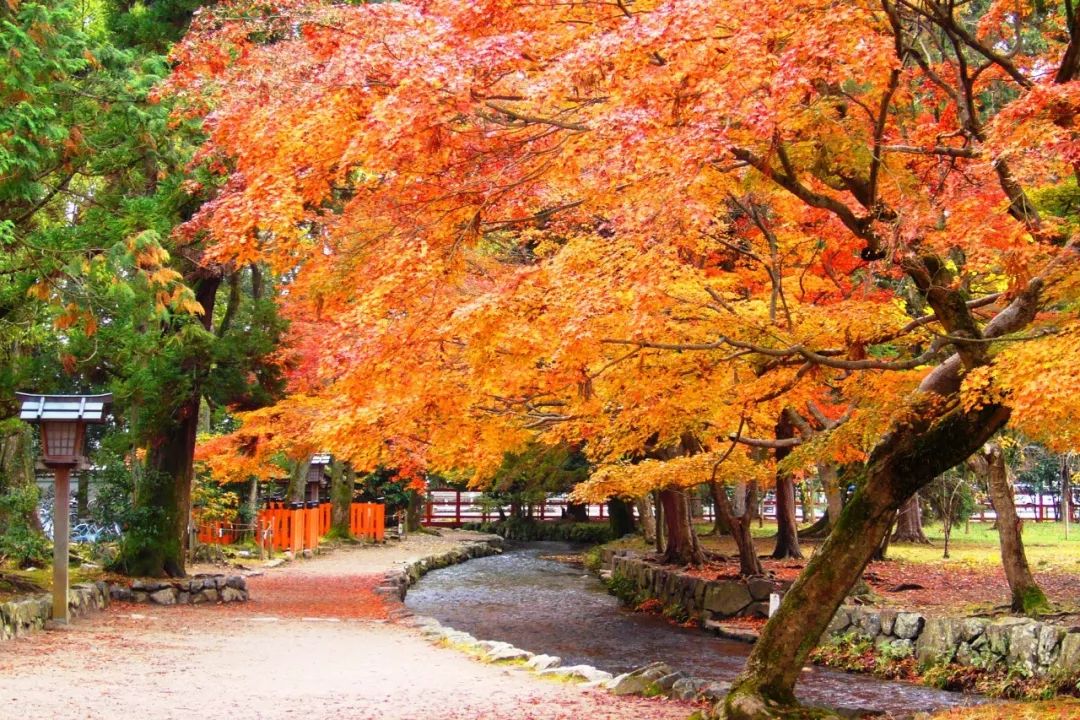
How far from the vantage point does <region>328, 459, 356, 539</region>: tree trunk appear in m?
30.8

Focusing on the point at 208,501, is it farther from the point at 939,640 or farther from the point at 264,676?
the point at 939,640

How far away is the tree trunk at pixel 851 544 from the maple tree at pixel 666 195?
19 millimetres

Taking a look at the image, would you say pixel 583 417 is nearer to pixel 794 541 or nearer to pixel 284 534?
pixel 794 541

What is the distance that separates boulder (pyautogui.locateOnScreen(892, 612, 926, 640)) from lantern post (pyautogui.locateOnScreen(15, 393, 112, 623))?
10.4m

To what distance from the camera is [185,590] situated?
1631 centimetres

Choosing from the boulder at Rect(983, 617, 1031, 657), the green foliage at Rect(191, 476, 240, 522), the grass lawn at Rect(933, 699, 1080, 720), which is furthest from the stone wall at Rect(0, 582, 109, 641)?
the boulder at Rect(983, 617, 1031, 657)

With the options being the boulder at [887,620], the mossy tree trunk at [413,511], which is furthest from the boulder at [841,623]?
the mossy tree trunk at [413,511]

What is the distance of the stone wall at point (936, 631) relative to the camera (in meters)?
10.5

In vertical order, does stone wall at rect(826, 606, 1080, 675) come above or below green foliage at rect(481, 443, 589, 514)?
below

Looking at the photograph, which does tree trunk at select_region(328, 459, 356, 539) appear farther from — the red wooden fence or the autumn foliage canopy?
the autumn foliage canopy

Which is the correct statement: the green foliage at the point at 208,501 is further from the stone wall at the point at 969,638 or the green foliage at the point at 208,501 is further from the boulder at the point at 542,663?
the stone wall at the point at 969,638

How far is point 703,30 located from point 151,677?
7.42m

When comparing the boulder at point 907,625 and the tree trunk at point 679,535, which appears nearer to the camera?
the boulder at point 907,625

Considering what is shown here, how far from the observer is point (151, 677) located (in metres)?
9.29
